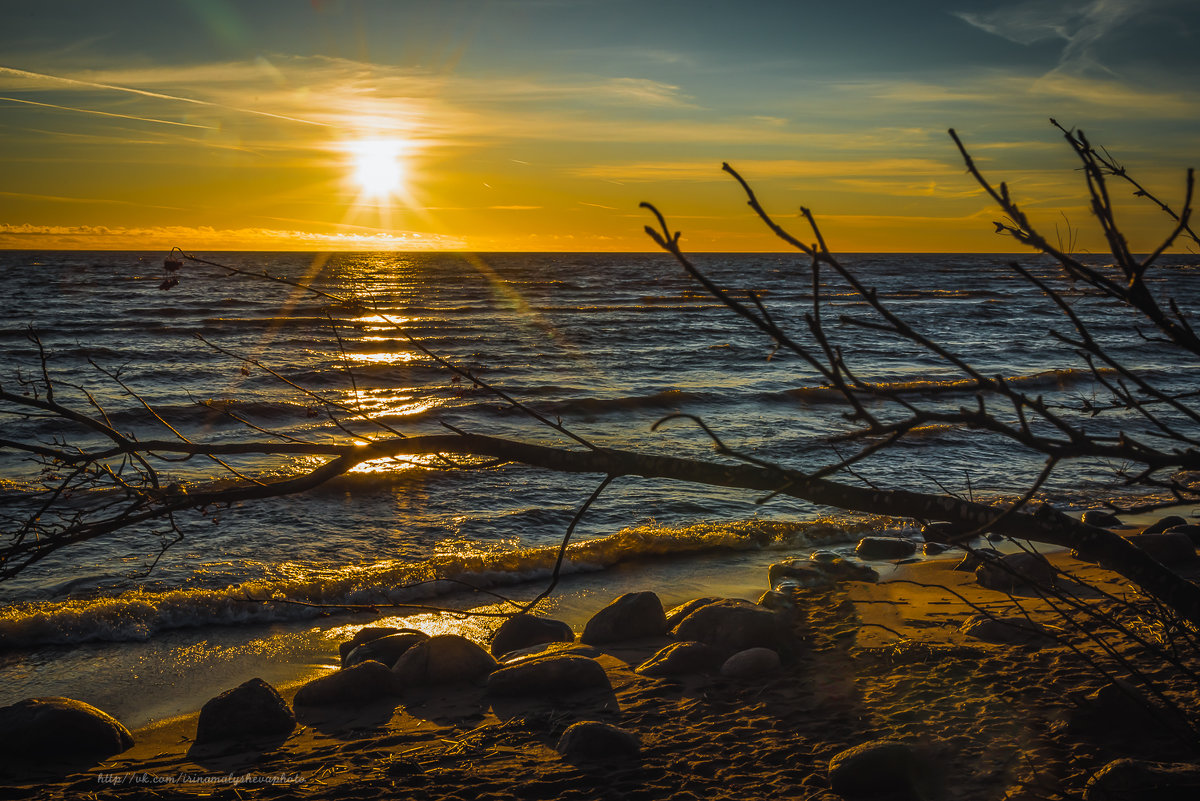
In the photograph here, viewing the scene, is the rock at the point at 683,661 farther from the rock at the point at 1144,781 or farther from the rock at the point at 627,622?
the rock at the point at 1144,781

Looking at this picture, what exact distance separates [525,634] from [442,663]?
80 centimetres

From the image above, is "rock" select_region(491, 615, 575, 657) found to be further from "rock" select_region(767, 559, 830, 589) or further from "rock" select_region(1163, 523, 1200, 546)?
"rock" select_region(1163, 523, 1200, 546)

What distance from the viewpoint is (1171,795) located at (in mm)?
3061

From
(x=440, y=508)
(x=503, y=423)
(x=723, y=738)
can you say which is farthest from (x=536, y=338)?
(x=723, y=738)

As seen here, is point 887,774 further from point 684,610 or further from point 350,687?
point 350,687

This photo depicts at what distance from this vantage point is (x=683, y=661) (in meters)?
5.58

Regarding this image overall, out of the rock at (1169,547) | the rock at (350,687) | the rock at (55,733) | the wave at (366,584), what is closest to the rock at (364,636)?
the wave at (366,584)

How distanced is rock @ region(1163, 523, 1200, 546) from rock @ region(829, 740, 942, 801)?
600 cm

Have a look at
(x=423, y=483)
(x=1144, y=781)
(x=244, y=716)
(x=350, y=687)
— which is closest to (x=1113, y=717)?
(x=1144, y=781)

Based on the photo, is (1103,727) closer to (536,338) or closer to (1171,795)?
(1171,795)

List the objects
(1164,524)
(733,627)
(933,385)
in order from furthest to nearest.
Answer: (933,385) → (1164,524) → (733,627)

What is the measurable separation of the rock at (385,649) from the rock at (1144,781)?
13.8 feet

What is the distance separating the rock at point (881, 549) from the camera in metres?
8.65


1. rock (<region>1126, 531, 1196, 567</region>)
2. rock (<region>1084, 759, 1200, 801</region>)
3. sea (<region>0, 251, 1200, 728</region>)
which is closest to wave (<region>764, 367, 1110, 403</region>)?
sea (<region>0, 251, 1200, 728</region>)
